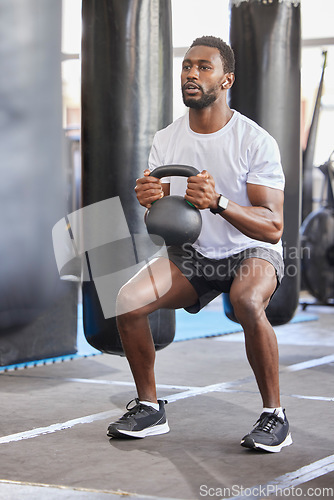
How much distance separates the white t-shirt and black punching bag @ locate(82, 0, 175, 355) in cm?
64

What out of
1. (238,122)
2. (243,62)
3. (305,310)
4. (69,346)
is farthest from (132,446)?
(305,310)

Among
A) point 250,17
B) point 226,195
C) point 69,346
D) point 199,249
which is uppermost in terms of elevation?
point 250,17

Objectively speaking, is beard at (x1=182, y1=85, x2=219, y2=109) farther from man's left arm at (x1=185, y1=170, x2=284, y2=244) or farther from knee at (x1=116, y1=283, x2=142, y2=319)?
knee at (x1=116, y1=283, x2=142, y2=319)

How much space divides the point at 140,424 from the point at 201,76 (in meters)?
1.15

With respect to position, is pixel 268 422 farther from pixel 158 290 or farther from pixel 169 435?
pixel 158 290

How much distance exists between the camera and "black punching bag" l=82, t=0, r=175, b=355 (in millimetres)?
3277

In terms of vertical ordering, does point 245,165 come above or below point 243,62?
below

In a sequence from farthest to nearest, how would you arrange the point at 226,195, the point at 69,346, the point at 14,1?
the point at 69,346 → the point at 14,1 → the point at 226,195

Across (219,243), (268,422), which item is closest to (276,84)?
(219,243)

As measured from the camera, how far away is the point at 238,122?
262cm

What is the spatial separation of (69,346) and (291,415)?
1.71 metres

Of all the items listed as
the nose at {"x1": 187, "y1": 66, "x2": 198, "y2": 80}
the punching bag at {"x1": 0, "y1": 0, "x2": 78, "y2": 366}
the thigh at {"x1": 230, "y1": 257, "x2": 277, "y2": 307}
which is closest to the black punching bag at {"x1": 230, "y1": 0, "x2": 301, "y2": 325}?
the punching bag at {"x1": 0, "y1": 0, "x2": 78, "y2": 366}

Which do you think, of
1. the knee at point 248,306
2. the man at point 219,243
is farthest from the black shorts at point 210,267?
the knee at point 248,306

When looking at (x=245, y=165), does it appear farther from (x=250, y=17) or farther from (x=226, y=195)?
(x=250, y=17)
